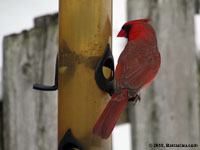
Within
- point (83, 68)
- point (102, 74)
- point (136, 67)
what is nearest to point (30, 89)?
point (83, 68)

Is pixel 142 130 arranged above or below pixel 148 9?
below

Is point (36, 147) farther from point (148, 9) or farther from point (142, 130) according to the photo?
point (148, 9)

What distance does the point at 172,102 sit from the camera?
71.5 inches

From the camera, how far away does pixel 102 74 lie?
48.0 inches

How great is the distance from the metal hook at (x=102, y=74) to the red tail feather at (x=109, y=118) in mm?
232

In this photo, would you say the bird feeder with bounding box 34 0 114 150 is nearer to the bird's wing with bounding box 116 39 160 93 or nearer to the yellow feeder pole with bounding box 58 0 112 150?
the yellow feeder pole with bounding box 58 0 112 150

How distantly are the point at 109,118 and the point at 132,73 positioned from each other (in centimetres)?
12

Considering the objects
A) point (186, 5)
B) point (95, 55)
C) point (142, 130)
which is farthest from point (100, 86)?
point (186, 5)

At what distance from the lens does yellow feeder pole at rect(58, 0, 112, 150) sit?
4.16ft

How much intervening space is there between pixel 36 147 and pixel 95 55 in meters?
0.82

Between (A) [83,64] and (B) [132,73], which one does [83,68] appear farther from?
(B) [132,73]

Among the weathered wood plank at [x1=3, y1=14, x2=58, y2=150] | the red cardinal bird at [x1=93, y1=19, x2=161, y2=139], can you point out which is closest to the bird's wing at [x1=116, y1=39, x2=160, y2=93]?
the red cardinal bird at [x1=93, y1=19, x2=161, y2=139]

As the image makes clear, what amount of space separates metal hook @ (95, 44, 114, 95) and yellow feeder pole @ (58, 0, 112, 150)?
0.04 metres

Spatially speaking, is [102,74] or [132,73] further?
[102,74]
